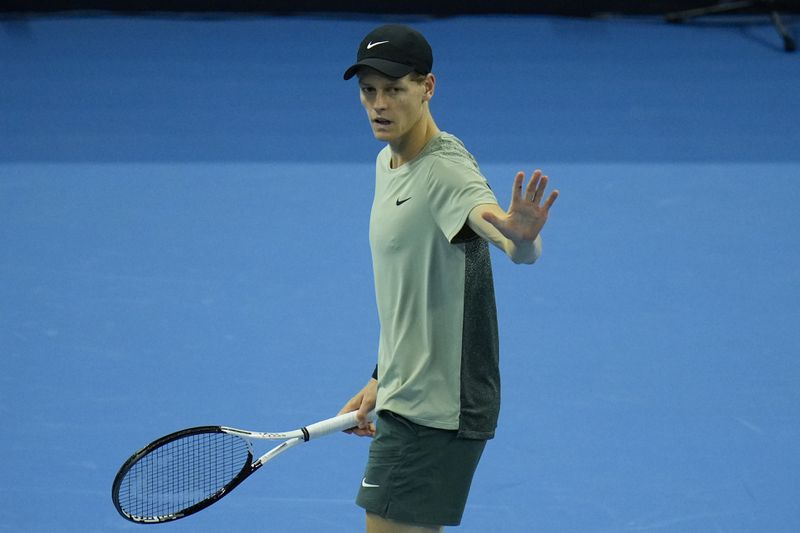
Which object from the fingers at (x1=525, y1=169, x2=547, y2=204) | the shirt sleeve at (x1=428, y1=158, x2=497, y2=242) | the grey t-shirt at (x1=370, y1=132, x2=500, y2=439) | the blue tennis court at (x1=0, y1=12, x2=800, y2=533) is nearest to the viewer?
the fingers at (x1=525, y1=169, x2=547, y2=204)

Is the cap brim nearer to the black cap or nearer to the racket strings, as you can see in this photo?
the black cap

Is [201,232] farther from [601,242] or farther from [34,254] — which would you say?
[601,242]

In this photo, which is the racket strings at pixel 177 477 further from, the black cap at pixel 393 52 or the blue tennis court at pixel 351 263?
the black cap at pixel 393 52

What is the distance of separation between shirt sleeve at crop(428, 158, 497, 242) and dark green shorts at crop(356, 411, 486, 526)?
527 millimetres

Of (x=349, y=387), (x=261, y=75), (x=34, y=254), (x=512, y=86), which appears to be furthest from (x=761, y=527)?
(x=261, y=75)

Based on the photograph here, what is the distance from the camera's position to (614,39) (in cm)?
866

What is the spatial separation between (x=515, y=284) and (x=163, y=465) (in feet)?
9.30

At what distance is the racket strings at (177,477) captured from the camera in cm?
308

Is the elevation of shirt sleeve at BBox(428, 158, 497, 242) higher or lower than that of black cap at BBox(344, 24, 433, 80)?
lower

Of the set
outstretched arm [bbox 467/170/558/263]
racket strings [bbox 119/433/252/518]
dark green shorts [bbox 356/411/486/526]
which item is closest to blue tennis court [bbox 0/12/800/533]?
racket strings [bbox 119/433/252/518]

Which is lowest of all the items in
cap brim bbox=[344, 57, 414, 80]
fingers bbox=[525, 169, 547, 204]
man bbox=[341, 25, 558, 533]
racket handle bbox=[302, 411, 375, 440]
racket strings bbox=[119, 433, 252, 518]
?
racket strings bbox=[119, 433, 252, 518]

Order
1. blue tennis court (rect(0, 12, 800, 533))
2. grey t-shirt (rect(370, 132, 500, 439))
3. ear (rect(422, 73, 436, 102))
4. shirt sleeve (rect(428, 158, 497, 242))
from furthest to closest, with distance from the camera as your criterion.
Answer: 1. blue tennis court (rect(0, 12, 800, 533))
2. ear (rect(422, 73, 436, 102))
3. grey t-shirt (rect(370, 132, 500, 439))
4. shirt sleeve (rect(428, 158, 497, 242))

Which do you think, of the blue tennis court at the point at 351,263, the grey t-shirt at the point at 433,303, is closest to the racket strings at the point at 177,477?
the grey t-shirt at the point at 433,303

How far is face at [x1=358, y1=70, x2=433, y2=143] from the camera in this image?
2734mm
